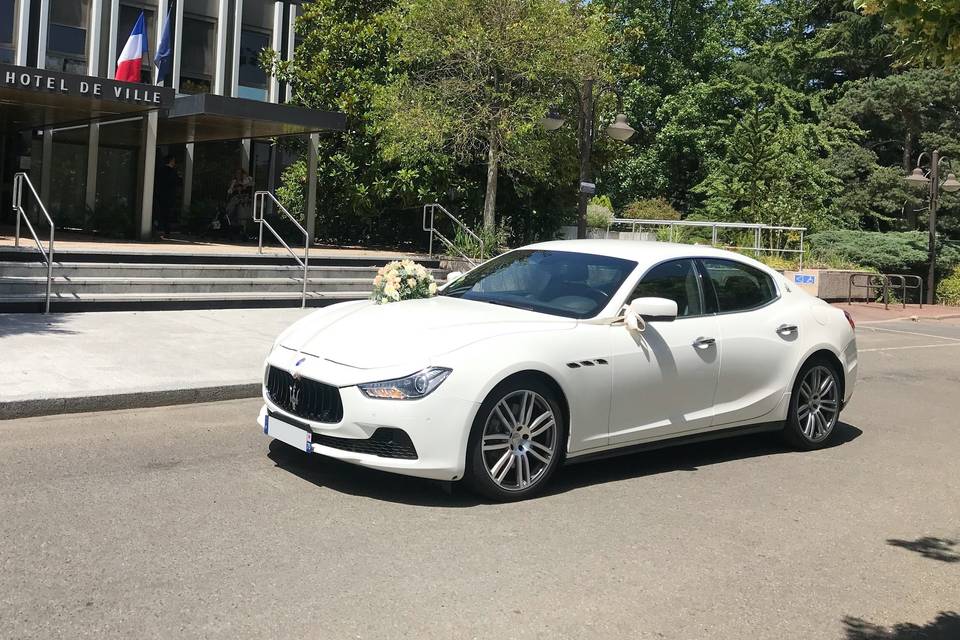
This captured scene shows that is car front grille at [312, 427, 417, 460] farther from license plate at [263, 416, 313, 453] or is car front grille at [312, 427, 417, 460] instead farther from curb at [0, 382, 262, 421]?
curb at [0, 382, 262, 421]

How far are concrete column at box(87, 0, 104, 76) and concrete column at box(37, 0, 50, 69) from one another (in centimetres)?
101

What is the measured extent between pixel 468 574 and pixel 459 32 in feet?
55.4

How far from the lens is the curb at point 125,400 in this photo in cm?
783

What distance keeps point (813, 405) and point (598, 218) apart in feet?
78.8

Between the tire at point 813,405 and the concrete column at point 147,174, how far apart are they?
604 inches

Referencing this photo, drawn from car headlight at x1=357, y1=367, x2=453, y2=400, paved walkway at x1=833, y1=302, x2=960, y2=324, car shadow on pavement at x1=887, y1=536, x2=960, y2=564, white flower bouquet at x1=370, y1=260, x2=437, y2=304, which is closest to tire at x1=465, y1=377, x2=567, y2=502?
car headlight at x1=357, y1=367, x2=453, y2=400

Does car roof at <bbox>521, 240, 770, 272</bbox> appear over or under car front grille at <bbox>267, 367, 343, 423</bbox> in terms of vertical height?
over

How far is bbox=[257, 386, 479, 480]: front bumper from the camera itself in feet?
18.7

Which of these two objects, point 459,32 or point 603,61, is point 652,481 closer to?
point 459,32

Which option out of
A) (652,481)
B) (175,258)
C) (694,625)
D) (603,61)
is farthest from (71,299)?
(603,61)

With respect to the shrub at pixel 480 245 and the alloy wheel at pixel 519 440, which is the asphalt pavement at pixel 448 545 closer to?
the alloy wheel at pixel 519 440

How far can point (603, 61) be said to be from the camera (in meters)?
22.2

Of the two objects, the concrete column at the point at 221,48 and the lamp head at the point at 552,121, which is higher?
the concrete column at the point at 221,48

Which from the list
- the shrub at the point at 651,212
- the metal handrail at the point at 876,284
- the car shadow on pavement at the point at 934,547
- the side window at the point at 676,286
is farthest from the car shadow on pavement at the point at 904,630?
the shrub at the point at 651,212
